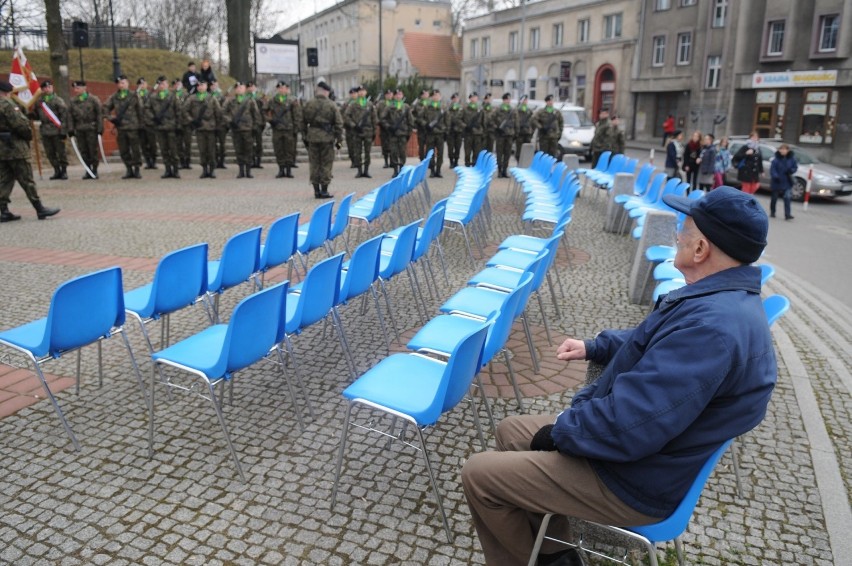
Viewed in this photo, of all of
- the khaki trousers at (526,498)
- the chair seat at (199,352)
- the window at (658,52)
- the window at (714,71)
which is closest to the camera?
the khaki trousers at (526,498)

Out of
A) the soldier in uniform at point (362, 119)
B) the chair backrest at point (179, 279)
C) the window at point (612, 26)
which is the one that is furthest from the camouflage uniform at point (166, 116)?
the window at point (612, 26)

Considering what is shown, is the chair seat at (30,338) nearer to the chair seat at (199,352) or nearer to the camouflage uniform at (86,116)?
the chair seat at (199,352)

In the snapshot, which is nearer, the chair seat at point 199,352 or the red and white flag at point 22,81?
the chair seat at point 199,352

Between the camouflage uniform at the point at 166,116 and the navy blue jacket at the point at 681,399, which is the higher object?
the camouflage uniform at the point at 166,116

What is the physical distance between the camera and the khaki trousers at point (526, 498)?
2061 mm

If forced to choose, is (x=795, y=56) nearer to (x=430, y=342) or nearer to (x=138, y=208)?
(x=138, y=208)

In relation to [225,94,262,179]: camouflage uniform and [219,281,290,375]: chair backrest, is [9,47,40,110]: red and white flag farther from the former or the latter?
[219,281,290,375]: chair backrest

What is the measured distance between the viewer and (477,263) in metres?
7.43

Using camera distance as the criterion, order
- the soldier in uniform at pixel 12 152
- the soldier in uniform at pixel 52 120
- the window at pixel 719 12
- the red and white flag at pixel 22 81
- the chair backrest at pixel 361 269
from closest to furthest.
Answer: the chair backrest at pixel 361 269
the soldier in uniform at pixel 12 152
the red and white flag at pixel 22 81
the soldier in uniform at pixel 52 120
the window at pixel 719 12

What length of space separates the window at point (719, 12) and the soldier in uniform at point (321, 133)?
25.4 m

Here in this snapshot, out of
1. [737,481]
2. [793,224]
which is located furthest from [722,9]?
[737,481]

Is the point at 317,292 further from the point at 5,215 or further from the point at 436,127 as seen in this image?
the point at 436,127

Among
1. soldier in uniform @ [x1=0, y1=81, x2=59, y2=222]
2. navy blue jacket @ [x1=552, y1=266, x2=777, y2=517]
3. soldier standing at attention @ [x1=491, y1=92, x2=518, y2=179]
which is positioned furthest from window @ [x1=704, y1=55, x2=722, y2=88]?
navy blue jacket @ [x1=552, y1=266, x2=777, y2=517]

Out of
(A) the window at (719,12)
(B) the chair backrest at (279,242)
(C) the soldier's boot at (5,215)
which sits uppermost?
(A) the window at (719,12)
